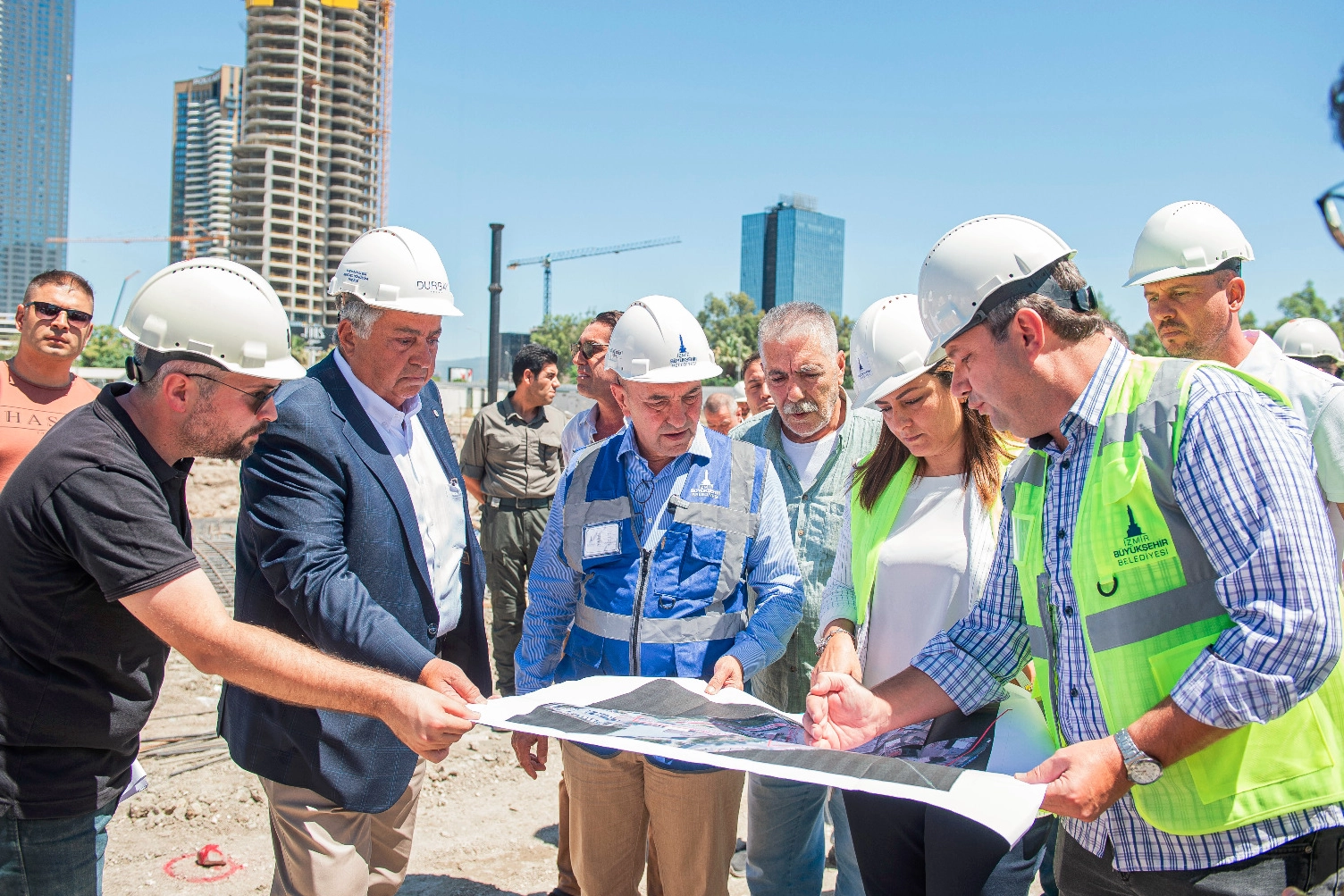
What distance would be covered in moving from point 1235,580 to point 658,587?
1.63 metres

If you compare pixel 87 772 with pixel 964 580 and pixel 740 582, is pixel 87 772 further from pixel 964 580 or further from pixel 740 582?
pixel 964 580

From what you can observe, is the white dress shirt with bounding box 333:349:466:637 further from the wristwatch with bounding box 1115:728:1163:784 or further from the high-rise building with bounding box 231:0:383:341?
the high-rise building with bounding box 231:0:383:341

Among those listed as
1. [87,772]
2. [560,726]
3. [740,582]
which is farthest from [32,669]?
[740,582]

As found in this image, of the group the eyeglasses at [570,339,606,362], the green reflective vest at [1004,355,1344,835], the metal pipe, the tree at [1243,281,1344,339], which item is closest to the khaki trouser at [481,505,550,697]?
the eyeglasses at [570,339,606,362]

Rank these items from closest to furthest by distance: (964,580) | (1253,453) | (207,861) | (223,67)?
(1253,453), (964,580), (207,861), (223,67)

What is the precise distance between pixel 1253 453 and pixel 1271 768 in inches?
22.9

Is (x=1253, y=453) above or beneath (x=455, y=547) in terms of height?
above

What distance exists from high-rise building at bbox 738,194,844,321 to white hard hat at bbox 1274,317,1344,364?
415 feet

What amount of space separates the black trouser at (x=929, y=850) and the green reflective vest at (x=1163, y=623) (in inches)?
19.1

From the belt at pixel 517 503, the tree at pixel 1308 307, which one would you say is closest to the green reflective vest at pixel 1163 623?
the belt at pixel 517 503

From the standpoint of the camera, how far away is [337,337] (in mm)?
3023

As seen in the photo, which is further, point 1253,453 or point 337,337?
point 337,337

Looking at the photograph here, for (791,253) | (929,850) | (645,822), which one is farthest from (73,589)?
(791,253)

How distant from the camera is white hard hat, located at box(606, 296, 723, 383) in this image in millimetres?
3023
